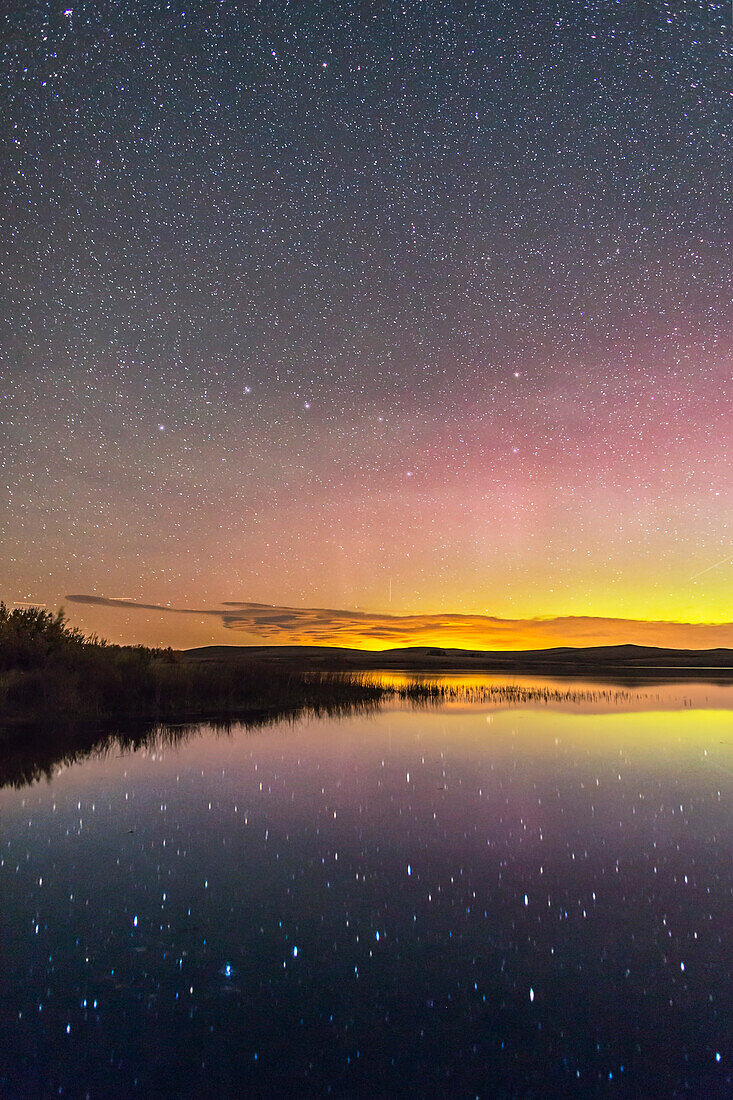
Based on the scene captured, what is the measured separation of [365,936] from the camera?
16.5 feet

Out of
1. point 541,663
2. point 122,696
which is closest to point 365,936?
point 122,696

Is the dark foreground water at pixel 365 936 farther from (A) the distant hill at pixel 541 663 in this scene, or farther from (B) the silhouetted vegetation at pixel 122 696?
(A) the distant hill at pixel 541 663

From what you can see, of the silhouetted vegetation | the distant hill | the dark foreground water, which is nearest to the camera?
the dark foreground water

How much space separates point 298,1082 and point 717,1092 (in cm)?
221

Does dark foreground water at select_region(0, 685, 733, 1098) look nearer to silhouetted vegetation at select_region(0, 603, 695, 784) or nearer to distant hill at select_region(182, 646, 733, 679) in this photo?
silhouetted vegetation at select_region(0, 603, 695, 784)

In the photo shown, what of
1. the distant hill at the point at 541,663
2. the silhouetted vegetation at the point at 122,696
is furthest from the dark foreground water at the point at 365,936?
the distant hill at the point at 541,663

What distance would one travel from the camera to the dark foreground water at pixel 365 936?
351cm

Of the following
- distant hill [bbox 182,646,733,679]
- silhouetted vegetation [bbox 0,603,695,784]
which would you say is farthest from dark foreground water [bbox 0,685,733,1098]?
distant hill [bbox 182,646,733,679]

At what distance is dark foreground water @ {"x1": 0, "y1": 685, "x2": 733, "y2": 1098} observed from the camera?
351cm

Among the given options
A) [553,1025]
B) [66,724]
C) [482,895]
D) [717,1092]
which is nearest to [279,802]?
[482,895]

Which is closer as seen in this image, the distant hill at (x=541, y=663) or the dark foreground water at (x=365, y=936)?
the dark foreground water at (x=365, y=936)

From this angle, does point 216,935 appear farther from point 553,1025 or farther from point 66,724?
point 66,724

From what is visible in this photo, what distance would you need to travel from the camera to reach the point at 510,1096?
326cm

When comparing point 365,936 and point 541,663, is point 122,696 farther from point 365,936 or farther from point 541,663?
point 541,663
